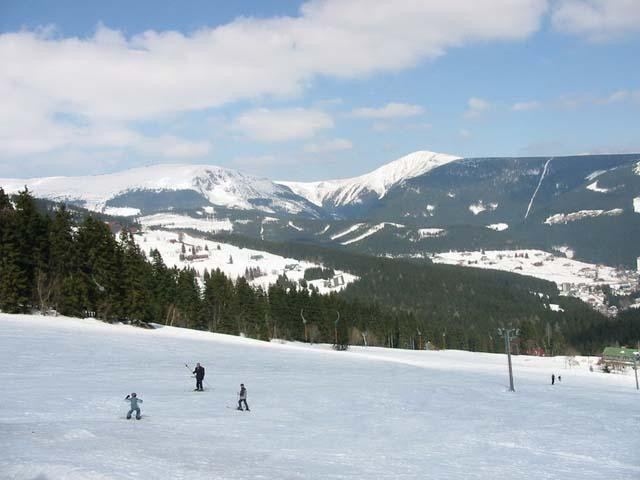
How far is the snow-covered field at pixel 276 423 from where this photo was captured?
17797 mm

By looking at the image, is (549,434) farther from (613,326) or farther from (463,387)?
(613,326)

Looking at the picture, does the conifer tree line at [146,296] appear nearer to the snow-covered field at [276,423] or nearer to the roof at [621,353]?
the snow-covered field at [276,423]

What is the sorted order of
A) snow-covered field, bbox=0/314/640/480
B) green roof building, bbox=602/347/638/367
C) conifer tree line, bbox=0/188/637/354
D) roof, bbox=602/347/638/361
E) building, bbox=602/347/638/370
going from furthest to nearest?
roof, bbox=602/347/638/361 < green roof building, bbox=602/347/638/367 < building, bbox=602/347/638/370 < conifer tree line, bbox=0/188/637/354 < snow-covered field, bbox=0/314/640/480

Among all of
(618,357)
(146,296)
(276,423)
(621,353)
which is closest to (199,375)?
(276,423)

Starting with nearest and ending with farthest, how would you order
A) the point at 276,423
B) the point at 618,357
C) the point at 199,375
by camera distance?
the point at 276,423
the point at 199,375
the point at 618,357

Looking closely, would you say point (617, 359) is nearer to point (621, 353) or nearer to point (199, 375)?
point (621, 353)

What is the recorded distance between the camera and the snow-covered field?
58.4ft

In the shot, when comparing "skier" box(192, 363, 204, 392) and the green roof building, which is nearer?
"skier" box(192, 363, 204, 392)

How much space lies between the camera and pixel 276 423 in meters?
26.0

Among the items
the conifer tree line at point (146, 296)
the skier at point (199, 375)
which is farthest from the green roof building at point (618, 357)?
the skier at point (199, 375)

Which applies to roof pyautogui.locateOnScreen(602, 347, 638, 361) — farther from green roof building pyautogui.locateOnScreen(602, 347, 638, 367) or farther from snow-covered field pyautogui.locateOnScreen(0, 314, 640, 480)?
snow-covered field pyautogui.locateOnScreen(0, 314, 640, 480)

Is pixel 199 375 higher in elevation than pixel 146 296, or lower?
lower

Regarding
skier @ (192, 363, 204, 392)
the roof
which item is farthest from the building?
skier @ (192, 363, 204, 392)

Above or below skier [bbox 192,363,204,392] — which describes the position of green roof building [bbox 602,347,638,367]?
below
